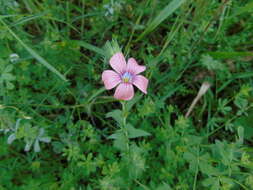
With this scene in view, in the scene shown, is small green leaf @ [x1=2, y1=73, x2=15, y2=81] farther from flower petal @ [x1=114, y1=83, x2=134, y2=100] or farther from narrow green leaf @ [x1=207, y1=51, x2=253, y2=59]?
narrow green leaf @ [x1=207, y1=51, x2=253, y2=59]

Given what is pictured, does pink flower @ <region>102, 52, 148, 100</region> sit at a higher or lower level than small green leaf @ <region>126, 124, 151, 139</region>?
higher

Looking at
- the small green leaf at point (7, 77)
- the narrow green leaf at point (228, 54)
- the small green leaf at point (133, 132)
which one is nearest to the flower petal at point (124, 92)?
the small green leaf at point (133, 132)

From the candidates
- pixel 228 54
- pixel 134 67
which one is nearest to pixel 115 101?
pixel 134 67

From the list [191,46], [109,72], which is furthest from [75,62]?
[191,46]

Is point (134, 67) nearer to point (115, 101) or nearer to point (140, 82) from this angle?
point (140, 82)

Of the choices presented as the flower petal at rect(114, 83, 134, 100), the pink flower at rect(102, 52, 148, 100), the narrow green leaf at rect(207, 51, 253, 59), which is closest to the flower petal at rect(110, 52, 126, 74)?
the pink flower at rect(102, 52, 148, 100)

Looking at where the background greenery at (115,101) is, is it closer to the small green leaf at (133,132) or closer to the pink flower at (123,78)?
the small green leaf at (133,132)
